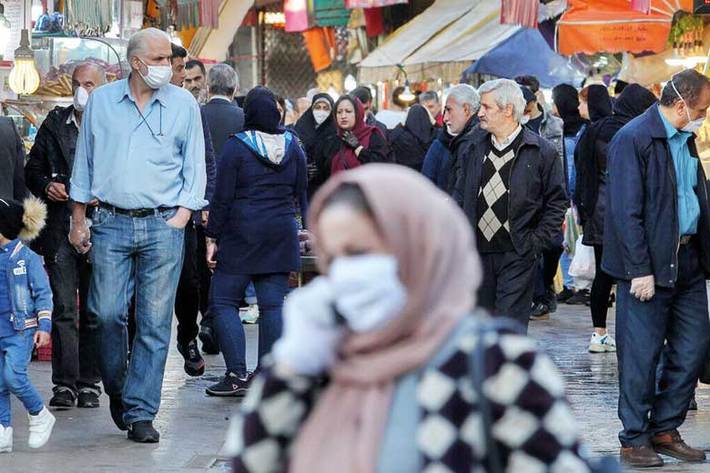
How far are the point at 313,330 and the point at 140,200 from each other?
16.8 ft

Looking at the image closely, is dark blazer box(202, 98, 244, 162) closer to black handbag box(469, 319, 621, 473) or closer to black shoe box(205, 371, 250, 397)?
black shoe box(205, 371, 250, 397)

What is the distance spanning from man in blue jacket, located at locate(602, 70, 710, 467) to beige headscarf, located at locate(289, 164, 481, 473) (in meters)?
4.85

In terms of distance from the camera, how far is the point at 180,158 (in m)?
8.41

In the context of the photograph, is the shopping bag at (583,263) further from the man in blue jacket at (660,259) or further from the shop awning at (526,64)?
the man in blue jacket at (660,259)

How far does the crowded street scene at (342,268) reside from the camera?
315 cm

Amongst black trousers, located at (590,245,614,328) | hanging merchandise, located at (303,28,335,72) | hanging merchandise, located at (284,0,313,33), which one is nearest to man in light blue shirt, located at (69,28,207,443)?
black trousers, located at (590,245,614,328)

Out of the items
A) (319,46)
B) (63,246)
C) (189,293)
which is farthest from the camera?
(319,46)

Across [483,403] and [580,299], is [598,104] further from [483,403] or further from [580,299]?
[483,403]

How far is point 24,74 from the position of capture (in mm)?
11648

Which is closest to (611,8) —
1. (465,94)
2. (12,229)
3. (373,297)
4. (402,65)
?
(465,94)

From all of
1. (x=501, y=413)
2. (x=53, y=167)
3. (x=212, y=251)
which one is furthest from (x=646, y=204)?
(x=501, y=413)

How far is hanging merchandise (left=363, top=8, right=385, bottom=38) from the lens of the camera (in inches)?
1235

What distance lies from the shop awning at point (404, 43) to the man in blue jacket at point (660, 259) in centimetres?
1628

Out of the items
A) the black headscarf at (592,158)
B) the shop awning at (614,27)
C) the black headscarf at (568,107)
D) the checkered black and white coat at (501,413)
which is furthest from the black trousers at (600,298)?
the checkered black and white coat at (501,413)
